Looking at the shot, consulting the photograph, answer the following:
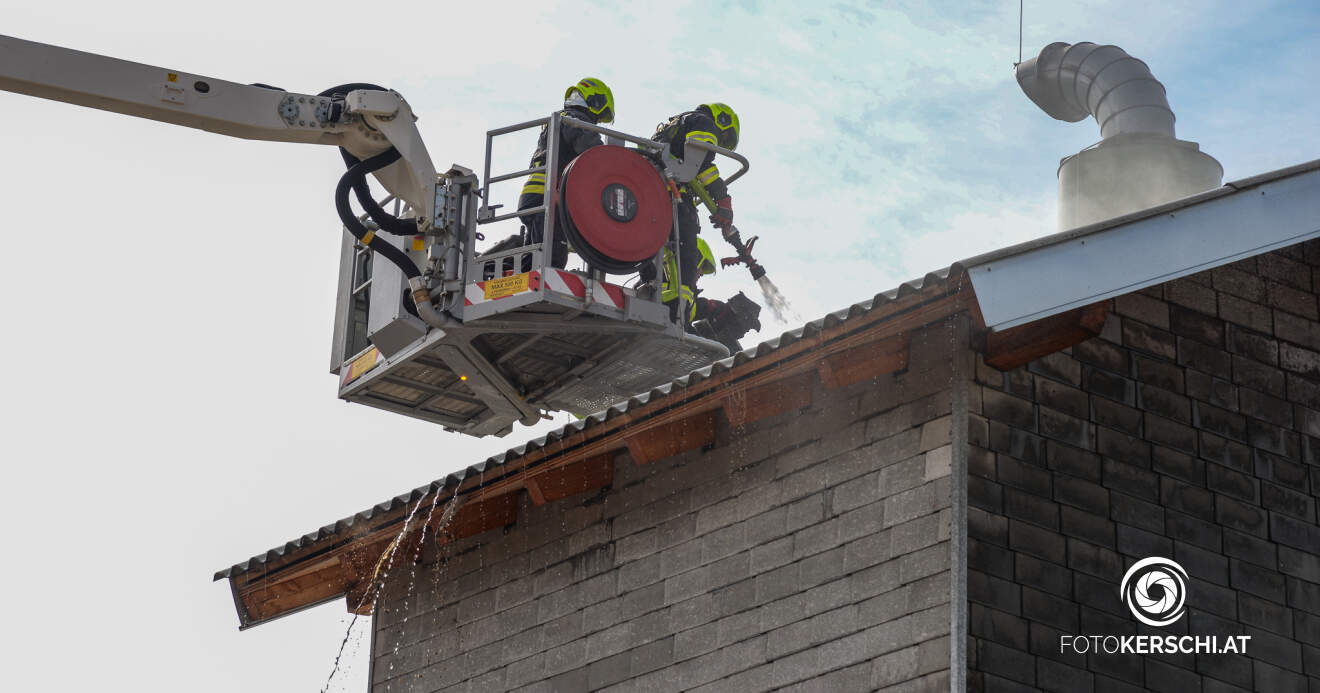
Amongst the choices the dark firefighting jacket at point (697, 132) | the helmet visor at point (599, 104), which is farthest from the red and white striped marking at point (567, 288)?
the helmet visor at point (599, 104)

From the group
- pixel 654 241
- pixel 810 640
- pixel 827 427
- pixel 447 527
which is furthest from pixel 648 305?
pixel 810 640

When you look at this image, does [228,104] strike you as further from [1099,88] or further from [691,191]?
[1099,88]

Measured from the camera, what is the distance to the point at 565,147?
1421cm

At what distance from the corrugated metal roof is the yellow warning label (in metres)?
1.60

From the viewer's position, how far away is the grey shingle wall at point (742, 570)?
33.2 feet

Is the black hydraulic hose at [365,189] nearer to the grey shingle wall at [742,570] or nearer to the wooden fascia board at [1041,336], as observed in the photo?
the grey shingle wall at [742,570]

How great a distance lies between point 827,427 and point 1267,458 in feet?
9.07

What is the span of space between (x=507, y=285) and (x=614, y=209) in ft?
3.20

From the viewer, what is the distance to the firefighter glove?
1537 centimetres

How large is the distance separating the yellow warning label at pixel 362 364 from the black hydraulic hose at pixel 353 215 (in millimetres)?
1548

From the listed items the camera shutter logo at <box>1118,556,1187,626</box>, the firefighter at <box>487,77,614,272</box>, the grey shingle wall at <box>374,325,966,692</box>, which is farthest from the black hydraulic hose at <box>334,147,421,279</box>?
the camera shutter logo at <box>1118,556,1187,626</box>

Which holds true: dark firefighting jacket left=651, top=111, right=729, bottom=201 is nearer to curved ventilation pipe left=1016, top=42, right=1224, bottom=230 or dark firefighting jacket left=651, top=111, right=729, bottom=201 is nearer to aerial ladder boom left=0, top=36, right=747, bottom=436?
aerial ladder boom left=0, top=36, right=747, bottom=436

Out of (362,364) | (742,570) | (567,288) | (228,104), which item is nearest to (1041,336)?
(742,570)

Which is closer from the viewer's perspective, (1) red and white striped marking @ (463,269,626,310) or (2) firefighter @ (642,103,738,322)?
(1) red and white striped marking @ (463,269,626,310)
